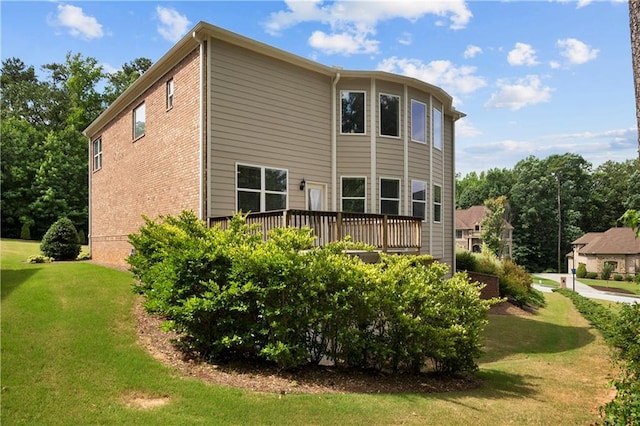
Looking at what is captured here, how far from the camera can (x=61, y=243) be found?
1748 centimetres

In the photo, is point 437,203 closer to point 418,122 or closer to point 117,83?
point 418,122

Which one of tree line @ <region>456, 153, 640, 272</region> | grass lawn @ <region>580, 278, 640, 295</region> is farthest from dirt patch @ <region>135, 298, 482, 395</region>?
tree line @ <region>456, 153, 640, 272</region>

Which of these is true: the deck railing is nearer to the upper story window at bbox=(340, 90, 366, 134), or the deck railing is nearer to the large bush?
the large bush

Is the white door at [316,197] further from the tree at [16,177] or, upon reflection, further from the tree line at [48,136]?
the tree at [16,177]

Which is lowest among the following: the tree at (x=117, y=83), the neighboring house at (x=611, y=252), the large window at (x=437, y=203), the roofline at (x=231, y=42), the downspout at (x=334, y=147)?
the neighboring house at (x=611, y=252)

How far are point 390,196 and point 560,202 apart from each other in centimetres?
5590

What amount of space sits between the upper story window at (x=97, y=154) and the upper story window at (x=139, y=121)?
4923 mm

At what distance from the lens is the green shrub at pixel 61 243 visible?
1722 cm

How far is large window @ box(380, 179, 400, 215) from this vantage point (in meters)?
14.1

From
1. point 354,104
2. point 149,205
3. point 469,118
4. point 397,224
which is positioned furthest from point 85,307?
point 469,118

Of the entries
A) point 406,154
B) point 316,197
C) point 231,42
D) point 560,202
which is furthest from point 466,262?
point 560,202

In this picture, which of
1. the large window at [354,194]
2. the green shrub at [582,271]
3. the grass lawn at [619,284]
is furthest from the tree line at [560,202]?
the large window at [354,194]

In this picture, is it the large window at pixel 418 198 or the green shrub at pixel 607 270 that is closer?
the large window at pixel 418 198

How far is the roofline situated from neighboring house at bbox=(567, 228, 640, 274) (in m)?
37.6
